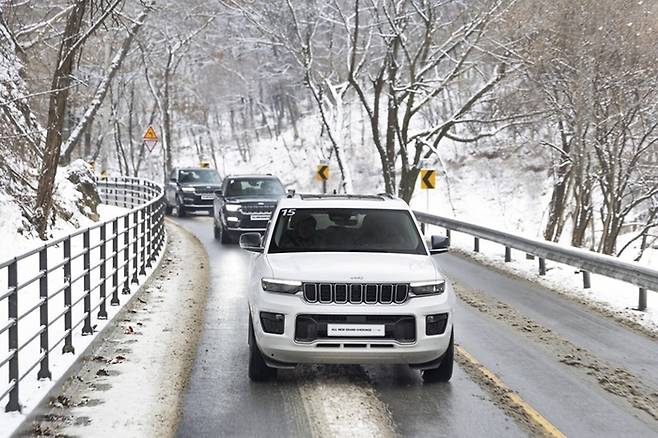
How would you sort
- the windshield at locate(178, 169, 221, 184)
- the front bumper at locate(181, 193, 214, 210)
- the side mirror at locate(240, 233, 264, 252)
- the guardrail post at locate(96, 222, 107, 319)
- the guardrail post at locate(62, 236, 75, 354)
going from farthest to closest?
the windshield at locate(178, 169, 221, 184)
the front bumper at locate(181, 193, 214, 210)
the guardrail post at locate(96, 222, 107, 319)
the side mirror at locate(240, 233, 264, 252)
the guardrail post at locate(62, 236, 75, 354)

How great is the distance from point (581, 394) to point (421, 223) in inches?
643

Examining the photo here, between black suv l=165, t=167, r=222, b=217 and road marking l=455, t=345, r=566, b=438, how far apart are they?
22862 mm

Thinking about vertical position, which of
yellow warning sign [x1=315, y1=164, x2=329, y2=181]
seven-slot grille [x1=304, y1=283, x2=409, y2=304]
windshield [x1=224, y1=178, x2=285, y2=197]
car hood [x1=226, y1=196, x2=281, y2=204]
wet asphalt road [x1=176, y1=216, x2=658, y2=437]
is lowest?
wet asphalt road [x1=176, y1=216, x2=658, y2=437]

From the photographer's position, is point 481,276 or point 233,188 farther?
point 233,188

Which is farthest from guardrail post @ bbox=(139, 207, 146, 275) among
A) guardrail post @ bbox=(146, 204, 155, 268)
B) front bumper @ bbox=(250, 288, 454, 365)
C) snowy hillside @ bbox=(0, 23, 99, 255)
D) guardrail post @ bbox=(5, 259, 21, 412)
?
guardrail post @ bbox=(5, 259, 21, 412)

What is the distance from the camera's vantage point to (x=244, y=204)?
20.8 m

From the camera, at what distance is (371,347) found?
673 centimetres

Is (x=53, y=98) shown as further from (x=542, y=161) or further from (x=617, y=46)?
(x=542, y=161)

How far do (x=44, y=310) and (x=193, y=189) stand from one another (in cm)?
2487

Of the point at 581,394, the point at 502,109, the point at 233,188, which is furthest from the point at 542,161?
the point at 581,394

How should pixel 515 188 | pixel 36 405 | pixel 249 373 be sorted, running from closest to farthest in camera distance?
pixel 36 405, pixel 249 373, pixel 515 188

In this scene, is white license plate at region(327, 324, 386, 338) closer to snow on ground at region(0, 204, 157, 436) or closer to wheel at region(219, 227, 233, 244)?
snow on ground at region(0, 204, 157, 436)

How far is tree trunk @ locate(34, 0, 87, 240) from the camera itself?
15.7 meters

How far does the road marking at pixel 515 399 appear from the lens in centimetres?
606
